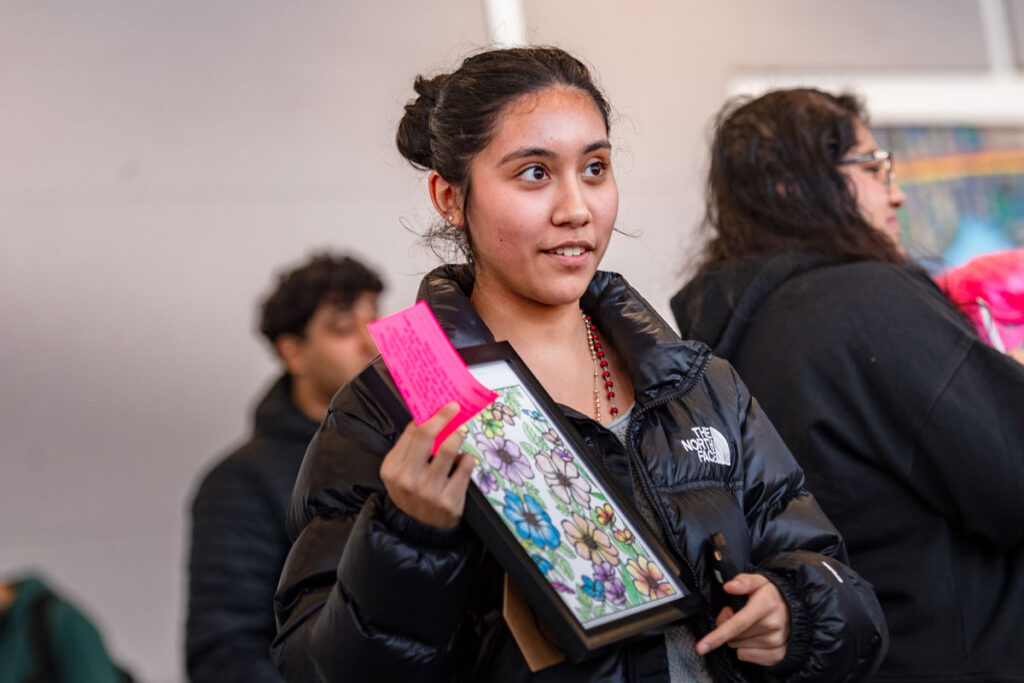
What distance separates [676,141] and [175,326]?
198cm

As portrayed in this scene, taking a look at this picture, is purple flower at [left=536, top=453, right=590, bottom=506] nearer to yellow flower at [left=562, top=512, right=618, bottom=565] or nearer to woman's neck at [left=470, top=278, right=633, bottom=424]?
yellow flower at [left=562, top=512, right=618, bottom=565]

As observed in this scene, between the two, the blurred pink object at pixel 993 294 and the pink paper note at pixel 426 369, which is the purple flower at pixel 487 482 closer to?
the pink paper note at pixel 426 369

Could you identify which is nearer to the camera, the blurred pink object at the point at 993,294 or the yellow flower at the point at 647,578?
the yellow flower at the point at 647,578

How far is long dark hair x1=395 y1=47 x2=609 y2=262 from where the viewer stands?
1313 millimetres

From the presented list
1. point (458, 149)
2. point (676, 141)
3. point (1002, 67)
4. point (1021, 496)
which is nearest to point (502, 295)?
point (458, 149)

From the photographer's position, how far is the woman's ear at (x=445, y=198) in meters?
1.37

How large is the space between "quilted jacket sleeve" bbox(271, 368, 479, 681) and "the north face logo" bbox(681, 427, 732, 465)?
34 centimetres

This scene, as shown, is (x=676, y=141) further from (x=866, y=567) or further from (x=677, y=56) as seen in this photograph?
(x=866, y=567)

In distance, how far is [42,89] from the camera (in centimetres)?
348

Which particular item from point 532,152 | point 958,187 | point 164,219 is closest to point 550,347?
point 532,152

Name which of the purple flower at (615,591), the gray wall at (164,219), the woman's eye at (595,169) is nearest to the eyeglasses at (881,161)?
the woman's eye at (595,169)

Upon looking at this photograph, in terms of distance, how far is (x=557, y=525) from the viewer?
1.13 m

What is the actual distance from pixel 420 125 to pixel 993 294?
1122 mm

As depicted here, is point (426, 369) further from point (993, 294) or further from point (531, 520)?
point (993, 294)
